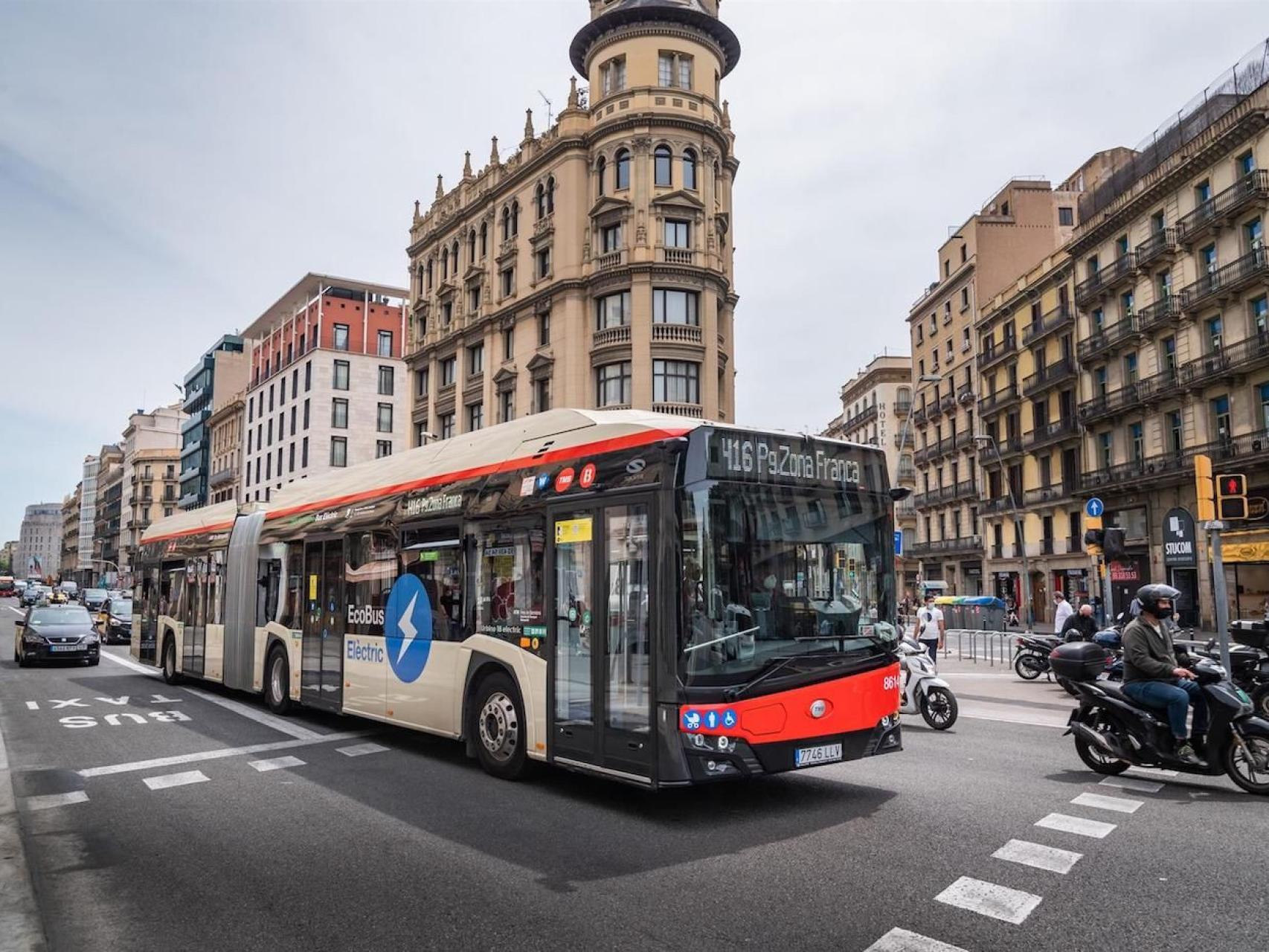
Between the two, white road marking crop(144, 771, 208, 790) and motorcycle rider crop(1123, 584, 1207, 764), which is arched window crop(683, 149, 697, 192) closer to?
motorcycle rider crop(1123, 584, 1207, 764)

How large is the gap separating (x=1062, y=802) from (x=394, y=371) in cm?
6714

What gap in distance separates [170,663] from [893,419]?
68.2 meters

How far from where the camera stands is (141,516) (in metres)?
111

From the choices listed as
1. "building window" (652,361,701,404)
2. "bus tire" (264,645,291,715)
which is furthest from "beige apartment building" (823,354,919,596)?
"bus tire" (264,645,291,715)

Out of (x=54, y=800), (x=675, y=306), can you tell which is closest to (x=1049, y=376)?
(x=675, y=306)

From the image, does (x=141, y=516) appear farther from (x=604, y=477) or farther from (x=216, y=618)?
(x=604, y=477)

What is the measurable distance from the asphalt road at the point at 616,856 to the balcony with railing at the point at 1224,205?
30642 mm

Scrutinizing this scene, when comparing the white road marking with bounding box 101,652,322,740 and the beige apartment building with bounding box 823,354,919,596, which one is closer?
the white road marking with bounding box 101,652,322,740

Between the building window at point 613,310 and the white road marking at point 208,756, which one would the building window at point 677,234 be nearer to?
the building window at point 613,310

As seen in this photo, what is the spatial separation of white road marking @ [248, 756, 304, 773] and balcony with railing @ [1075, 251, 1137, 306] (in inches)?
1579

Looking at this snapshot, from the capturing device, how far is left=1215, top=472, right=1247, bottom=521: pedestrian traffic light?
11773mm

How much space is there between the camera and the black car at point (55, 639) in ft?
68.5

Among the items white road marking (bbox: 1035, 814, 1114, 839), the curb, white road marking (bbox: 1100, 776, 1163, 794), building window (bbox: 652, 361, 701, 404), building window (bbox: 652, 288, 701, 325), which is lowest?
white road marking (bbox: 1100, 776, 1163, 794)

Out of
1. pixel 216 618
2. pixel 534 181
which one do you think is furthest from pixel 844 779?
pixel 534 181
